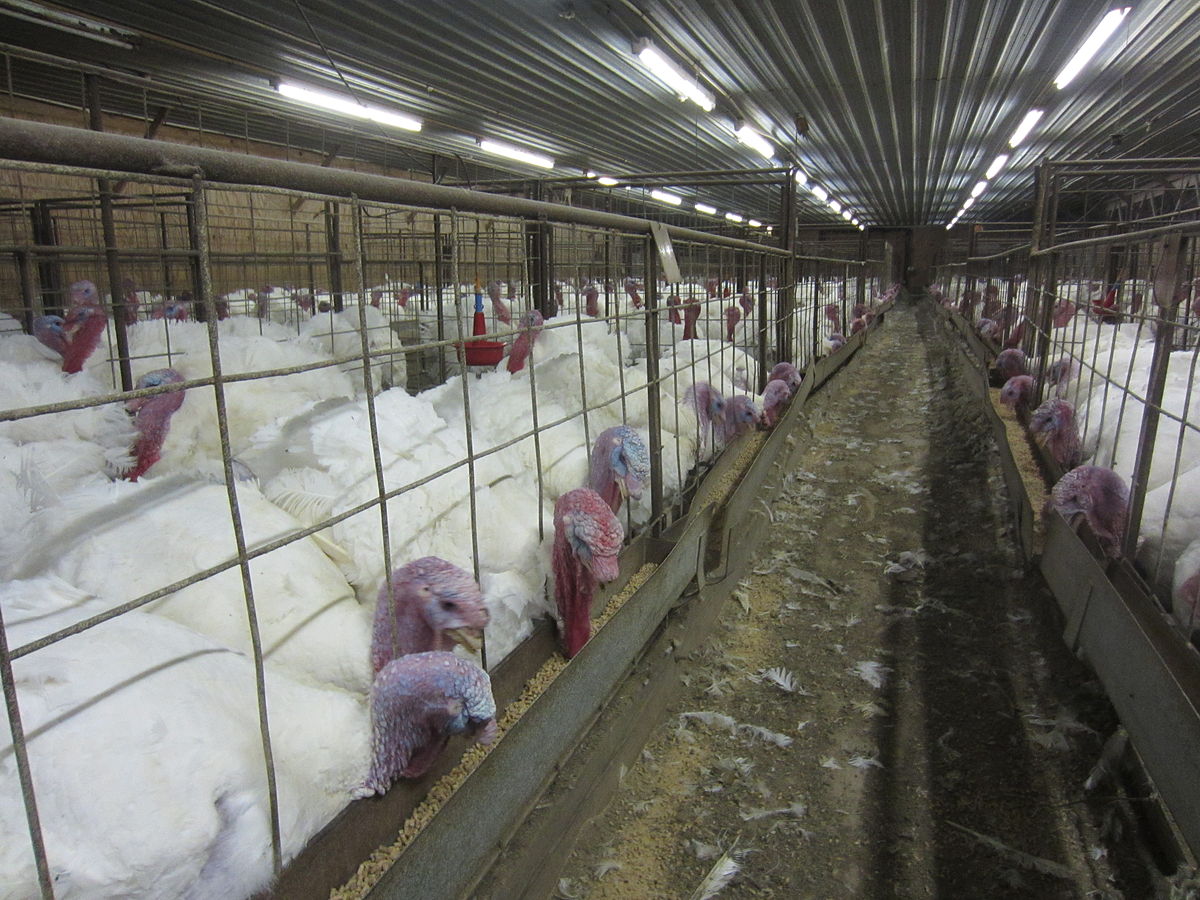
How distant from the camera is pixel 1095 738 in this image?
2463 mm

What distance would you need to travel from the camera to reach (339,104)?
9234 mm

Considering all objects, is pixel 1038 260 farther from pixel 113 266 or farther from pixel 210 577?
pixel 113 266

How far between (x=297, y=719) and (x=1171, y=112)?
45.0ft

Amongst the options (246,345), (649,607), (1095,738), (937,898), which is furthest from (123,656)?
(246,345)

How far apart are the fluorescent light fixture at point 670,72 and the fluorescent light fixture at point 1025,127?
501 cm

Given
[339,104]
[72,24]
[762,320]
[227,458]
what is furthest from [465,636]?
[339,104]

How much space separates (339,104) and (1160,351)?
368 inches

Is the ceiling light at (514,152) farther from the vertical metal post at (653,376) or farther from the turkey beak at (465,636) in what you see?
the turkey beak at (465,636)

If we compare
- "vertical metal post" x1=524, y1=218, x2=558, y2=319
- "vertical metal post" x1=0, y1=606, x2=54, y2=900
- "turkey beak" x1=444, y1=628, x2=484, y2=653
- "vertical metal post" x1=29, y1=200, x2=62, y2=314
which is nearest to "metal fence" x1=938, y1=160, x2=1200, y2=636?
"turkey beak" x1=444, y1=628, x2=484, y2=653

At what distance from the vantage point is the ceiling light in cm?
1233

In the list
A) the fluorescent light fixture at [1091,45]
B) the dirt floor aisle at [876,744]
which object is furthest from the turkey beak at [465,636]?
the fluorescent light fixture at [1091,45]

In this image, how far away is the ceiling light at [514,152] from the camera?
12328 millimetres

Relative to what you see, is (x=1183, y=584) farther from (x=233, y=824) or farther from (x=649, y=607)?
(x=233, y=824)

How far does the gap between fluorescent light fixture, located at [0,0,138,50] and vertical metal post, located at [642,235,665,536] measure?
5.76 meters
